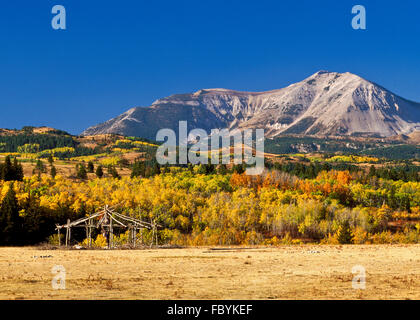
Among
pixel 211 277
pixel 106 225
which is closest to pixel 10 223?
pixel 106 225

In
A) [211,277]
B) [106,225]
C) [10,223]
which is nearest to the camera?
[211,277]

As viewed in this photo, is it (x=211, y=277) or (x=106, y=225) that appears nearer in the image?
(x=211, y=277)

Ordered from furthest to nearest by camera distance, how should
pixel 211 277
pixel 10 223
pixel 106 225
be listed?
pixel 10 223 < pixel 106 225 < pixel 211 277

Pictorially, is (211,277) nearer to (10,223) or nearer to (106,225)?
(106,225)

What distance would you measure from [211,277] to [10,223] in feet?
166

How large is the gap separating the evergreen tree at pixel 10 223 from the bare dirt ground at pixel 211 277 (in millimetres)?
29881

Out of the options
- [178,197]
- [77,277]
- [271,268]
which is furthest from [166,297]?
[178,197]

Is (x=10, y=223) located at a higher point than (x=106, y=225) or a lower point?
lower

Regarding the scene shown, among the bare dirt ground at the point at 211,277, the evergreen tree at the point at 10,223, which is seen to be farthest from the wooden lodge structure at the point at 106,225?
the bare dirt ground at the point at 211,277

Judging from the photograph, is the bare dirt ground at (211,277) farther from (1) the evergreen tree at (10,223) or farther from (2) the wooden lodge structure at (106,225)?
(1) the evergreen tree at (10,223)

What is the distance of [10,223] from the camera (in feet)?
245

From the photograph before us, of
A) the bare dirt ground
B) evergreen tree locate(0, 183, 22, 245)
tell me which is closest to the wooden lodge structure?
evergreen tree locate(0, 183, 22, 245)

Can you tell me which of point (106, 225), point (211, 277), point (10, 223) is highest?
point (211, 277)

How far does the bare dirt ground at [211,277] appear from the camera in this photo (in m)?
26.3
